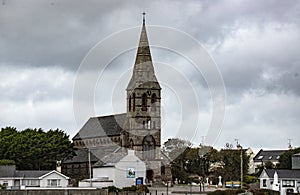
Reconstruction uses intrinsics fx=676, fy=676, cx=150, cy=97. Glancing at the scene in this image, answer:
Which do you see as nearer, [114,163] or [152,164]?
[114,163]

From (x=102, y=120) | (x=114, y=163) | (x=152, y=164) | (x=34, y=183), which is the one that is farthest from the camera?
(x=102, y=120)

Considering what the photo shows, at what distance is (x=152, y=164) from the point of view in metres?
107

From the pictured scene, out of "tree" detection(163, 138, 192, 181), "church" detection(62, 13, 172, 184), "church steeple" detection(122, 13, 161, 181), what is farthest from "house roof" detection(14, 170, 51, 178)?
"tree" detection(163, 138, 192, 181)

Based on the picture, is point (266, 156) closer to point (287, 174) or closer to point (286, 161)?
point (286, 161)

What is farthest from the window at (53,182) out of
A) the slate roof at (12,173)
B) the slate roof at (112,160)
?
the slate roof at (112,160)

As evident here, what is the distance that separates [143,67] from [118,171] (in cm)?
3044

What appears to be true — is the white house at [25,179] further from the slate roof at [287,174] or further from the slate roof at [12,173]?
the slate roof at [287,174]

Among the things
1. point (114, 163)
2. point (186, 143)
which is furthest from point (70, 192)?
point (186, 143)

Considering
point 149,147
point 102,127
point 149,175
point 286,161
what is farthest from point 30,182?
point 286,161

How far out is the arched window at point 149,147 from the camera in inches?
4331

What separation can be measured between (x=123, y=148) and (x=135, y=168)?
19499 mm

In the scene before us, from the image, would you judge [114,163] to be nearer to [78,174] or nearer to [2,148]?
[2,148]

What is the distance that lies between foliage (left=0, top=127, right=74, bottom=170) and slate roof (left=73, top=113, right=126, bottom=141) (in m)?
19.8

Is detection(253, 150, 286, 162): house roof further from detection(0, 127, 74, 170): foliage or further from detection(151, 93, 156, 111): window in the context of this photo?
detection(0, 127, 74, 170): foliage
